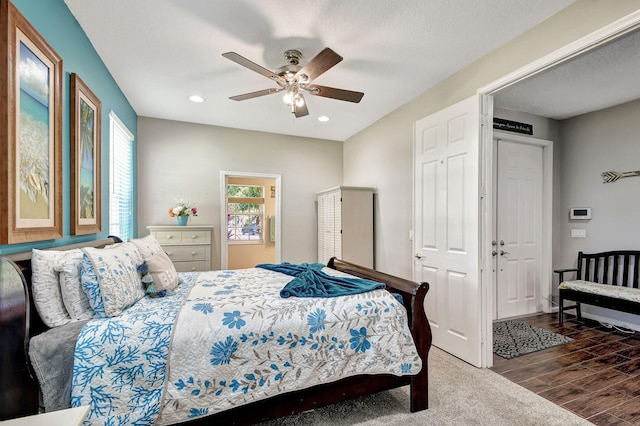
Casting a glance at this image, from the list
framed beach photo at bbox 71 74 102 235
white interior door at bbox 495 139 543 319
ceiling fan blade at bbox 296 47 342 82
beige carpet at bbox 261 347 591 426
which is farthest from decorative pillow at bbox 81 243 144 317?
white interior door at bbox 495 139 543 319

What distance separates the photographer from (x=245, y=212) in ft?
22.2

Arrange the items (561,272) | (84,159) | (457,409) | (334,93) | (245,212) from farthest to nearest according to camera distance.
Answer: (245,212) < (561,272) < (334,93) < (84,159) < (457,409)

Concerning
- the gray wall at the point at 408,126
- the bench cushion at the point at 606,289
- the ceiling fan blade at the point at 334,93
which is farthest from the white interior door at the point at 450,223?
the bench cushion at the point at 606,289

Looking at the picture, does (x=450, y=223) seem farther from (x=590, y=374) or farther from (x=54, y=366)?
(x=54, y=366)

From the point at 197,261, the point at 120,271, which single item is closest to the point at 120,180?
the point at 197,261

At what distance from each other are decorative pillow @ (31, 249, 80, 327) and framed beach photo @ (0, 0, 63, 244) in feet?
0.48

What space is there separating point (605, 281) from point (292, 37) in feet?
15.1

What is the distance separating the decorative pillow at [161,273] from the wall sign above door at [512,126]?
404 centimetres

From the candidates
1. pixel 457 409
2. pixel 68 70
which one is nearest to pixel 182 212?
pixel 68 70

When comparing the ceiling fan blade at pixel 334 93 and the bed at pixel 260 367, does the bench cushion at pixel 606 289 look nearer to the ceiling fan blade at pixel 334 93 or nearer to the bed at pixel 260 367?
the bed at pixel 260 367

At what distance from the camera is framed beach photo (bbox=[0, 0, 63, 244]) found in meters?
1.40

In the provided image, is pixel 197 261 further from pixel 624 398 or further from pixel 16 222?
pixel 624 398

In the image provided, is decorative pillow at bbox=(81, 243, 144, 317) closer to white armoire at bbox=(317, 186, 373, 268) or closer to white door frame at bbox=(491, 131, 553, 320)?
white armoire at bbox=(317, 186, 373, 268)

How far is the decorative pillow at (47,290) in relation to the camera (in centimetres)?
147
